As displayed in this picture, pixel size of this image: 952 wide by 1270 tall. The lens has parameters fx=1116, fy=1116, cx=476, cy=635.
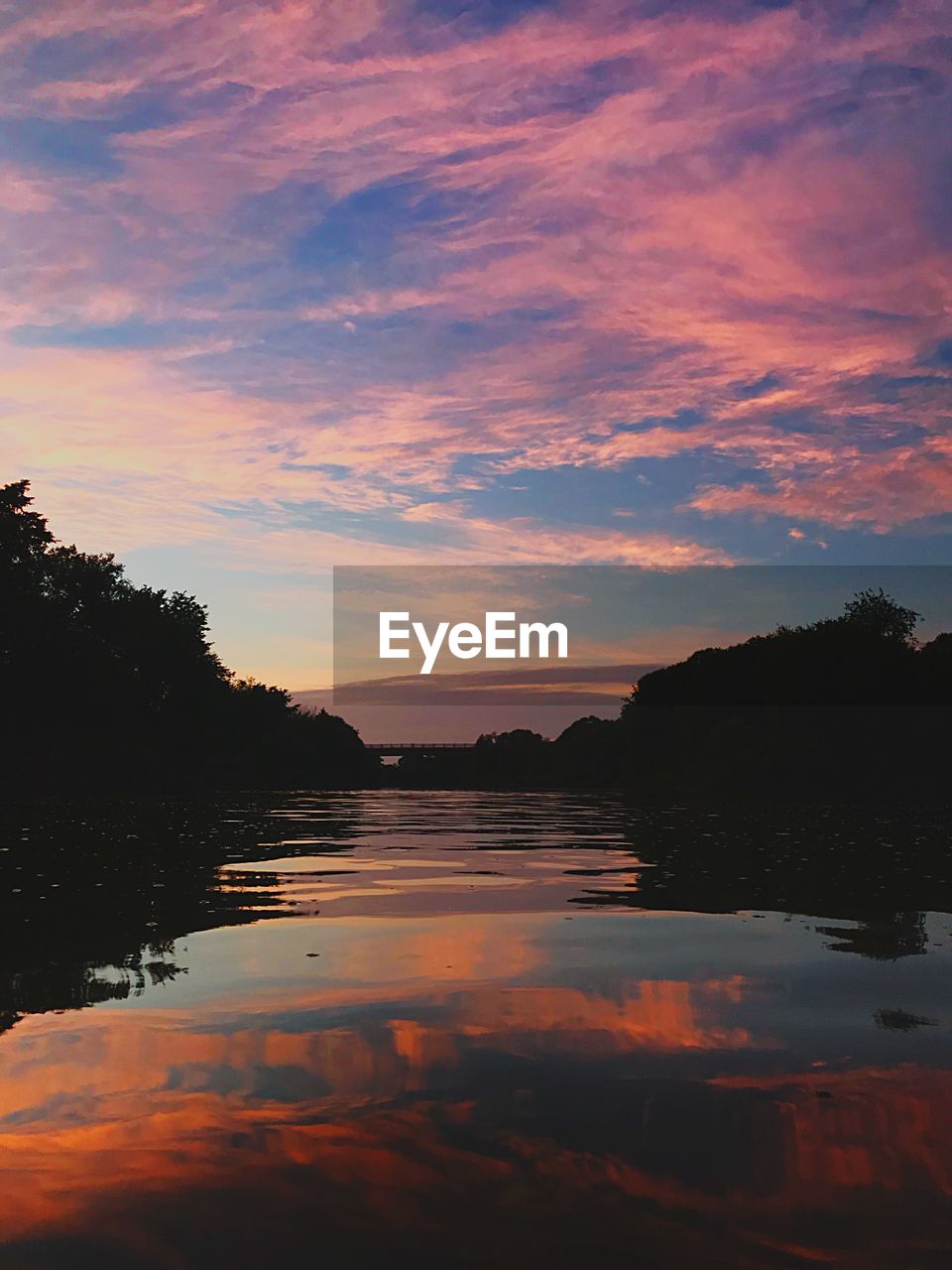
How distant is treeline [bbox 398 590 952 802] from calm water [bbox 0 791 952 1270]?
6580 centimetres

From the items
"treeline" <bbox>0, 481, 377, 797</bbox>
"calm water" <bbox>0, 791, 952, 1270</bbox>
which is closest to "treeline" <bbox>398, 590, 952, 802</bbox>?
"treeline" <bbox>0, 481, 377, 797</bbox>

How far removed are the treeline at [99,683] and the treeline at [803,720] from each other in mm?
37083

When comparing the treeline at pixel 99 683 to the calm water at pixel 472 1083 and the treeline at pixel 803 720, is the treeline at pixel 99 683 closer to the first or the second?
the treeline at pixel 803 720

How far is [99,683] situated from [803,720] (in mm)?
62022

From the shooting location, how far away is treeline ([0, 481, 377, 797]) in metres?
91.4

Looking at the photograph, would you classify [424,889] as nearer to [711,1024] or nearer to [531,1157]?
[711,1024]

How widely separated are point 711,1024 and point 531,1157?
268 cm

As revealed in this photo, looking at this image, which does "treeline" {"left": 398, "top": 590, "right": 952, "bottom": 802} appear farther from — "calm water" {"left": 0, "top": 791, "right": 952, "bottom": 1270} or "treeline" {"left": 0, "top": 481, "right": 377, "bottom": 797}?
"calm water" {"left": 0, "top": 791, "right": 952, "bottom": 1270}

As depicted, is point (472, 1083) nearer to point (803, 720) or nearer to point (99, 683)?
point (803, 720)

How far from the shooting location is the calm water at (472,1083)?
13.2ft

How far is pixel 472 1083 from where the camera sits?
18.8 feet

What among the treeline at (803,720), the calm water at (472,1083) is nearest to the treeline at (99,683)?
the treeline at (803,720)

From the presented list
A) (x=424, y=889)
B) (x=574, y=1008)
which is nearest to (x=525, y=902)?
(x=424, y=889)

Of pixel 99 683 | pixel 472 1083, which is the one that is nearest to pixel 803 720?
pixel 99 683
